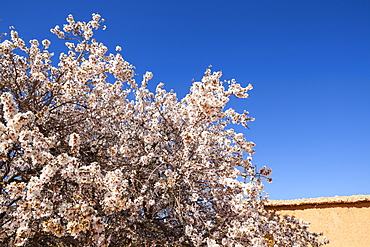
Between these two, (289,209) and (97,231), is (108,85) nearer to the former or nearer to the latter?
(97,231)

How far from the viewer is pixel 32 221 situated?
3.78 meters

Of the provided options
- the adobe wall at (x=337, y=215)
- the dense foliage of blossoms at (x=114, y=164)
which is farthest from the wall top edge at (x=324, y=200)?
the dense foliage of blossoms at (x=114, y=164)

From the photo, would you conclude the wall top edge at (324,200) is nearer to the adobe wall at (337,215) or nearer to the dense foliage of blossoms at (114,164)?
the adobe wall at (337,215)

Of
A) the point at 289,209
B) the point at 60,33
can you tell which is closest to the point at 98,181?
the point at 60,33

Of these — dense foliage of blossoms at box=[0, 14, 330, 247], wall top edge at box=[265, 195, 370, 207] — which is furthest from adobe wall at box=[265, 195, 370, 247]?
dense foliage of blossoms at box=[0, 14, 330, 247]

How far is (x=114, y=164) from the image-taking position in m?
5.34

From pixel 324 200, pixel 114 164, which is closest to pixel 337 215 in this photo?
pixel 324 200

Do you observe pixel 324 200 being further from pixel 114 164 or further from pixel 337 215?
pixel 114 164

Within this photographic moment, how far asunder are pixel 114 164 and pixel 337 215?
9.51m

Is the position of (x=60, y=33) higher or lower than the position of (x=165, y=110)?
higher

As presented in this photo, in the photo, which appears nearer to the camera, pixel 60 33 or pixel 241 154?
pixel 241 154

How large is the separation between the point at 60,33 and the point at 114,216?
417cm

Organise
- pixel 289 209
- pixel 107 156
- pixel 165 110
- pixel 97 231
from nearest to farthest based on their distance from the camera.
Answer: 1. pixel 97 231
2. pixel 107 156
3. pixel 165 110
4. pixel 289 209

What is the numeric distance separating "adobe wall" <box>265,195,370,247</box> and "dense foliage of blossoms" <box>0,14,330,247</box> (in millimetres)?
5917
